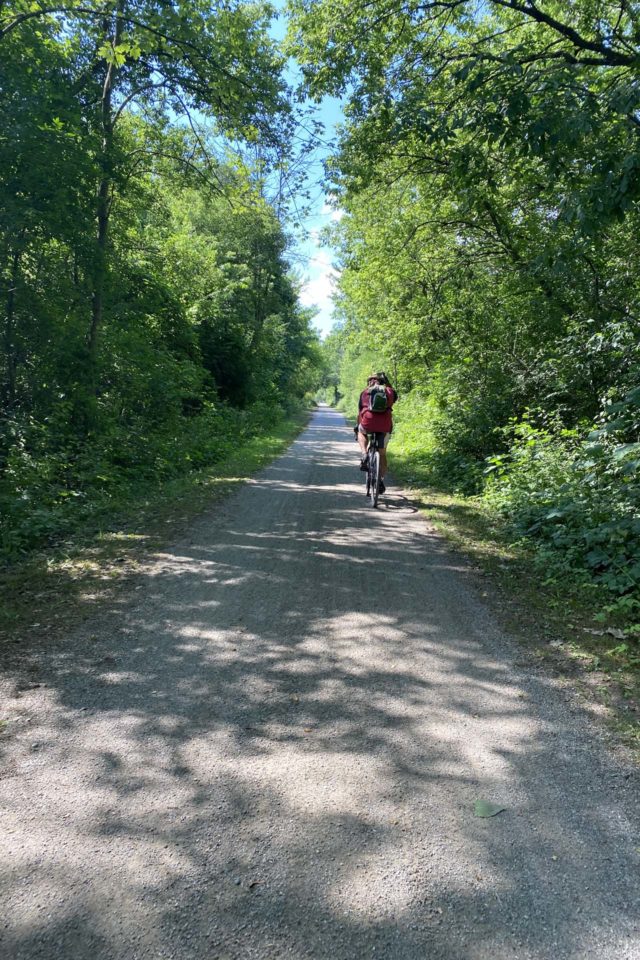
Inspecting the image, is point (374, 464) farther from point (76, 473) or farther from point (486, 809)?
point (486, 809)

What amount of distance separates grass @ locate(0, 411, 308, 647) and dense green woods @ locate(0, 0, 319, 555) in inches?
18.4

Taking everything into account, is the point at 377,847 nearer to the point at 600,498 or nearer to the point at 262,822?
Answer: the point at 262,822

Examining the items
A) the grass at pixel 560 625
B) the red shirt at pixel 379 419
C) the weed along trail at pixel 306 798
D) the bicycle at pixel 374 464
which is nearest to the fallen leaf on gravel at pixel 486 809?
the weed along trail at pixel 306 798

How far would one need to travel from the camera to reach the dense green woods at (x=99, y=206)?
6.50m

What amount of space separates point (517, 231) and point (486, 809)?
976 centimetres

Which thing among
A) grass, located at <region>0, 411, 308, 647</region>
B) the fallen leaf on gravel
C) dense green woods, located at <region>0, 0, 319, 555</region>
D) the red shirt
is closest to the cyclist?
the red shirt

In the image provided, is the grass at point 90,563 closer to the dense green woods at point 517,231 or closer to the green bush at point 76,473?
the green bush at point 76,473

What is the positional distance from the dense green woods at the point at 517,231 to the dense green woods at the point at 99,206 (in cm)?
148

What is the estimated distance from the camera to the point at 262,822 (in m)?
2.17

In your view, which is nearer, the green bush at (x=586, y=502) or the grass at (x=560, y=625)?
the grass at (x=560, y=625)

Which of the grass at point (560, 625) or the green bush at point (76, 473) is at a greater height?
the green bush at point (76, 473)

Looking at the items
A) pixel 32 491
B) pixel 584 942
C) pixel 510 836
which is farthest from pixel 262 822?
pixel 32 491

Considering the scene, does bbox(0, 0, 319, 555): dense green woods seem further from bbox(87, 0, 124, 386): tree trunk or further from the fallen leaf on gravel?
the fallen leaf on gravel

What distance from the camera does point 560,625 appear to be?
4.14 meters
